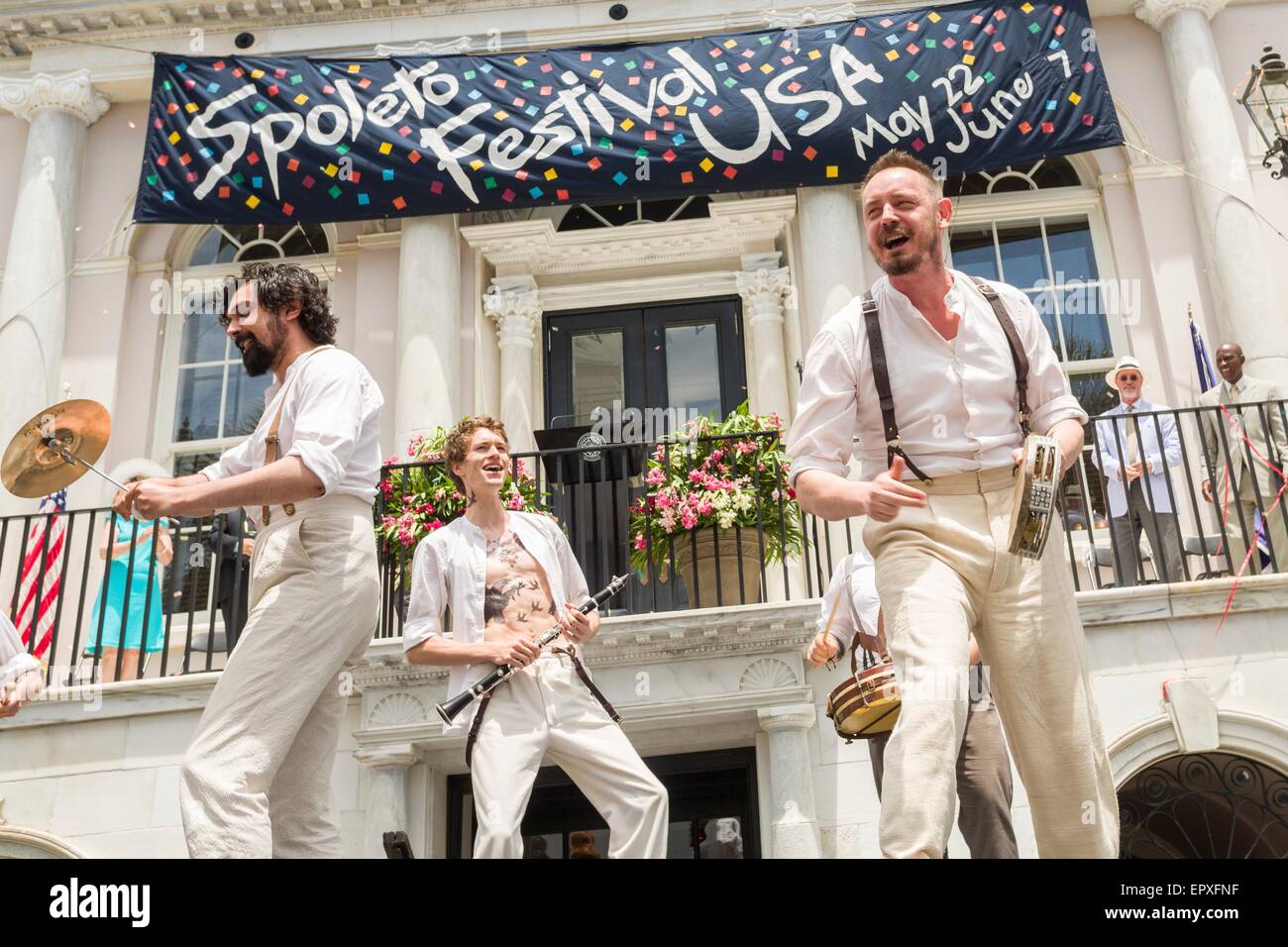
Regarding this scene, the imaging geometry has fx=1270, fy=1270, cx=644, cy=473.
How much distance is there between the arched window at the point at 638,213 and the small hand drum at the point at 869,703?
7823 millimetres

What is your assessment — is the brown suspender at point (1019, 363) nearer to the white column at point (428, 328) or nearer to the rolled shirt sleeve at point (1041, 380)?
the rolled shirt sleeve at point (1041, 380)

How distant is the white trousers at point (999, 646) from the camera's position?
2.88 metres

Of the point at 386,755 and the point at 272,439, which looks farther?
the point at 386,755

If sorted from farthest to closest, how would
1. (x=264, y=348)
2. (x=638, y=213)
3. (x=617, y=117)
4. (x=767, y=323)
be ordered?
(x=638, y=213) < (x=767, y=323) < (x=617, y=117) < (x=264, y=348)

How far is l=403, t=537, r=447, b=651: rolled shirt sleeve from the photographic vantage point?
493 centimetres

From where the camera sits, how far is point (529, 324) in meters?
11.8

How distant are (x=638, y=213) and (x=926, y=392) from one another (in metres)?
9.23

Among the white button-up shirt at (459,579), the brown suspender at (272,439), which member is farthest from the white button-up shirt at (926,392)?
the white button-up shirt at (459,579)

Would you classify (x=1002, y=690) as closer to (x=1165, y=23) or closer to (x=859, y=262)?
(x=859, y=262)

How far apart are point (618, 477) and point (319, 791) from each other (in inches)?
229

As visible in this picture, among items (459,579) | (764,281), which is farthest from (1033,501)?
(764,281)

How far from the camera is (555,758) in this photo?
4.75 m

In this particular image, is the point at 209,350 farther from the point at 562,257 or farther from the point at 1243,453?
the point at 1243,453
